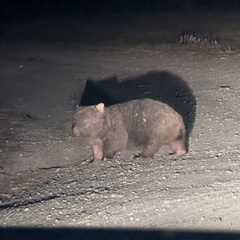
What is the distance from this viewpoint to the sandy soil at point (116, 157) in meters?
6.04

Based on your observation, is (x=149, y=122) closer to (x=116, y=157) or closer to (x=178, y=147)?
(x=178, y=147)

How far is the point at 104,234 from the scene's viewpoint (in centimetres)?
564

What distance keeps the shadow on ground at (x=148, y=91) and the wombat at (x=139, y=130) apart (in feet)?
4.16

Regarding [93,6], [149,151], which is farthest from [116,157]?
[93,6]

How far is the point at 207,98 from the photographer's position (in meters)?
9.32

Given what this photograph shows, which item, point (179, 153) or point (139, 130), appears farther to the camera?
point (179, 153)

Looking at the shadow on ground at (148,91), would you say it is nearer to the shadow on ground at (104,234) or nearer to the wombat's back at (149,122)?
the wombat's back at (149,122)

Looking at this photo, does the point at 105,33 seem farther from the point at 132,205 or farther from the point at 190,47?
the point at 132,205

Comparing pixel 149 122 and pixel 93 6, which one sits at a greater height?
pixel 149 122

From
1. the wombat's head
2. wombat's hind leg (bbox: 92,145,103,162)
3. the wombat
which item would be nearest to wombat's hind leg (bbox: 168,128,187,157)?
the wombat

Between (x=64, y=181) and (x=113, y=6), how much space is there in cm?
1482

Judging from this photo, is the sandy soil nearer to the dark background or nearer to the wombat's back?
the wombat's back

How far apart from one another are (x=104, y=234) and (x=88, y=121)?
1519mm

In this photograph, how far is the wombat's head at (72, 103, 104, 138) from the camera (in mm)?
6648
